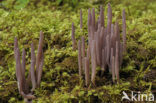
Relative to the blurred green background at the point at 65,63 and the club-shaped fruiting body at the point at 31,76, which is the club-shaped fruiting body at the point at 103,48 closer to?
the blurred green background at the point at 65,63

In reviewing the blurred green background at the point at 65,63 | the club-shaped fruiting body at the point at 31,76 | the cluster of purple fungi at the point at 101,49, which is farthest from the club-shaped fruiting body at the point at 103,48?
the club-shaped fruiting body at the point at 31,76

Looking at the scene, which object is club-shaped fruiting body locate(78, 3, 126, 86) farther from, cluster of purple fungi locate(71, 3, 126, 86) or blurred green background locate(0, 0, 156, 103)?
blurred green background locate(0, 0, 156, 103)

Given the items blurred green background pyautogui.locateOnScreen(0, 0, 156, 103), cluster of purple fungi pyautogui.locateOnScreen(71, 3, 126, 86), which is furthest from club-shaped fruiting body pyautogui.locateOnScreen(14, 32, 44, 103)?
cluster of purple fungi pyautogui.locateOnScreen(71, 3, 126, 86)

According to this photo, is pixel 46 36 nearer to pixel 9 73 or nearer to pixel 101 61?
pixel 9 73

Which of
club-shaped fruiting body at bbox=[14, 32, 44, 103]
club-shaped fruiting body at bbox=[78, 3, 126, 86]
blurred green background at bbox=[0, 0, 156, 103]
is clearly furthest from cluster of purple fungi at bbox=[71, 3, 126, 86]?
club-shaped fruiting body at bbox=[14, 32, 44, 103]

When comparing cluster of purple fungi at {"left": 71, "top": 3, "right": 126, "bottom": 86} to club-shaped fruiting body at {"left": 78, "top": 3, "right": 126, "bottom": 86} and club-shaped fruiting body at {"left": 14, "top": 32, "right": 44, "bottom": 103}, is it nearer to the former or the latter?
club-shaped fruiting body at {"left": 78, "top": 3, "right": 126, "bottom": 86}

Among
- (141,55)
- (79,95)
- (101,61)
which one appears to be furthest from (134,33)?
(79,95)

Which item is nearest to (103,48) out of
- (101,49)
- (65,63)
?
(101,49)

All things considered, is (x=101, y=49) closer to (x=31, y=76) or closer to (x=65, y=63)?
(x=65, y=63)

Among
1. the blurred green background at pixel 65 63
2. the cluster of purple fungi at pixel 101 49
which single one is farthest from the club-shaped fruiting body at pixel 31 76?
the cluster of purple fungi at pixel 101 49

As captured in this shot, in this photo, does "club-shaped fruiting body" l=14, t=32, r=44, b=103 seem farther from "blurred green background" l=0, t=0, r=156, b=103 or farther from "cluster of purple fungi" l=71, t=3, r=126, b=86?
"cluster of purple fungi" l=71, t=3, r=126, b=86

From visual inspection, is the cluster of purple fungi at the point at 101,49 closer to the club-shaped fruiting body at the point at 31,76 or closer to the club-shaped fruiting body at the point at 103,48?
the club-shaped fruiting body at the point at 103,48
